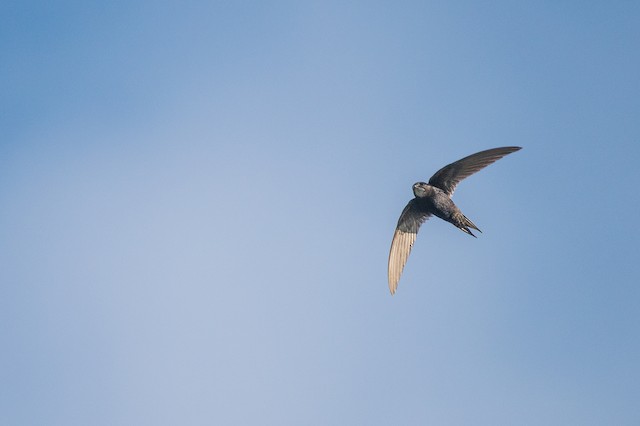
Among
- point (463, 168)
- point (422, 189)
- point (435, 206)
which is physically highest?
point (463, 168)

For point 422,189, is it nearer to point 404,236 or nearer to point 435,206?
point 435,206

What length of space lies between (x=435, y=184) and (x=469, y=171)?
3.32ft

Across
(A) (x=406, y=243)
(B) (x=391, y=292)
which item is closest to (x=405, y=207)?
(A) (x=406, y=243)

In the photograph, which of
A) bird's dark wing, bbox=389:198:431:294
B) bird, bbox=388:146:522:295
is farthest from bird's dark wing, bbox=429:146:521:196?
bird's dark wing, bbox=389:198:431:294

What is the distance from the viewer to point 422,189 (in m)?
22.5

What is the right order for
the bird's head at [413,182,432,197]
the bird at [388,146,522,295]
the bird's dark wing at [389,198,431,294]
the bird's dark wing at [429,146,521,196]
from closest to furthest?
the bird's dark wing at [429,146,521,196] < the bird at [388,146,522,295] < the bird's head at [413,182,432,197] < the bird's dark wing at [389,198,431,294]

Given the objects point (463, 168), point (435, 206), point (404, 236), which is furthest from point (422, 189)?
point (404, 236)

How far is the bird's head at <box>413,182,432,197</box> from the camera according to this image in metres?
22.5

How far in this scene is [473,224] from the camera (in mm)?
21891

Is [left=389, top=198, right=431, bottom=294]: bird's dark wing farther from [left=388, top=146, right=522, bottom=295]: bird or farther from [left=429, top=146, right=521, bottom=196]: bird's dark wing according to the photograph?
[left=429, top=146, right=521, bottom=196]: bird's dark wing

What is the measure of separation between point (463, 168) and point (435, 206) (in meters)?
1.25

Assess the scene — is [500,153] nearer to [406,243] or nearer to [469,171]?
[469,171]

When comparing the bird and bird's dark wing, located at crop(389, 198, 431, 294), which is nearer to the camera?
the bird

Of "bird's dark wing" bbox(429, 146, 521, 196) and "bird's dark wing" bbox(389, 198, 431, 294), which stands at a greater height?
"bird's dark wing" bbox(429, 146, 521, 196)
